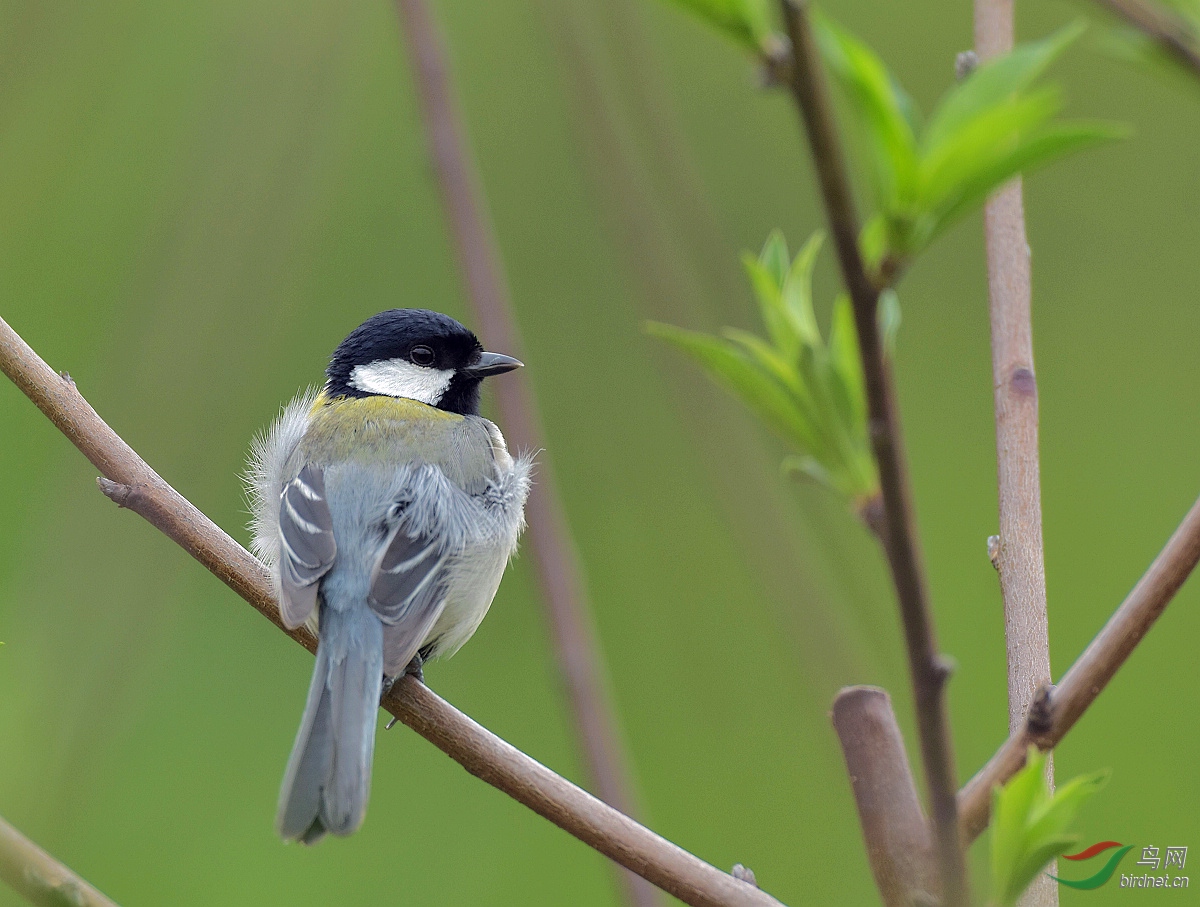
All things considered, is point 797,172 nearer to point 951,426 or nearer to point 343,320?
point 951,426

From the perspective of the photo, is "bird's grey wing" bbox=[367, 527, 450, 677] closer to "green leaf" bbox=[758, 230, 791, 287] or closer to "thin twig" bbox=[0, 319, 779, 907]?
"thin twig" bbox=[0, 319, 779, 907]

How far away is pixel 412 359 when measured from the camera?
8.74 ft

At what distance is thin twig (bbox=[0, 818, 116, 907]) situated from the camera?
88 centimetres

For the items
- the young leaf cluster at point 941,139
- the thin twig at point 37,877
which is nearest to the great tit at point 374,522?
the thin twig at point 37,877

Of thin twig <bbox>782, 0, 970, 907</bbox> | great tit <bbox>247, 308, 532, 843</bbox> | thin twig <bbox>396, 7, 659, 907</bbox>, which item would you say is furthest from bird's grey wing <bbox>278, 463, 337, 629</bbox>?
thin twig <bbox>782, 0, 970, 907</bbox>

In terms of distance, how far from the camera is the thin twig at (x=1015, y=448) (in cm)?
117

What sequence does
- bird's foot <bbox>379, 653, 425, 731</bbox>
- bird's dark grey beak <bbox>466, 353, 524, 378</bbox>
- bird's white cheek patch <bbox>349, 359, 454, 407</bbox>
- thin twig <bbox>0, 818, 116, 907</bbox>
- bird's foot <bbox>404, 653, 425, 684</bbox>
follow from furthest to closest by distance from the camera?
bird's white cheek patch <bbox>349, 359, 454, 407</bbox>, bird's dark grey beak <bbox>466, 353, 524, 378</bbox>, bird's foot <bbox>404, 653, 425, 684</bbox>, bird's foot <bbox>379, 653, 425, 731</bbox>, thin twig <bbox>0, 818, 116, 907</bbox>

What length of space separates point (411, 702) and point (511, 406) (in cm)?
54

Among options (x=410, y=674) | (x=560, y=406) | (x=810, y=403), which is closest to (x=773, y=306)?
(x=810, y=403)

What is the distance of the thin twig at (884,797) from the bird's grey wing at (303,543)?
2.69 ft

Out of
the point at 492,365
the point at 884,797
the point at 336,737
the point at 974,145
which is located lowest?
the point at 336,737

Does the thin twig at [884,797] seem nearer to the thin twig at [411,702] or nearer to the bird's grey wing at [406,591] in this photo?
the thin twig at [411,702]
